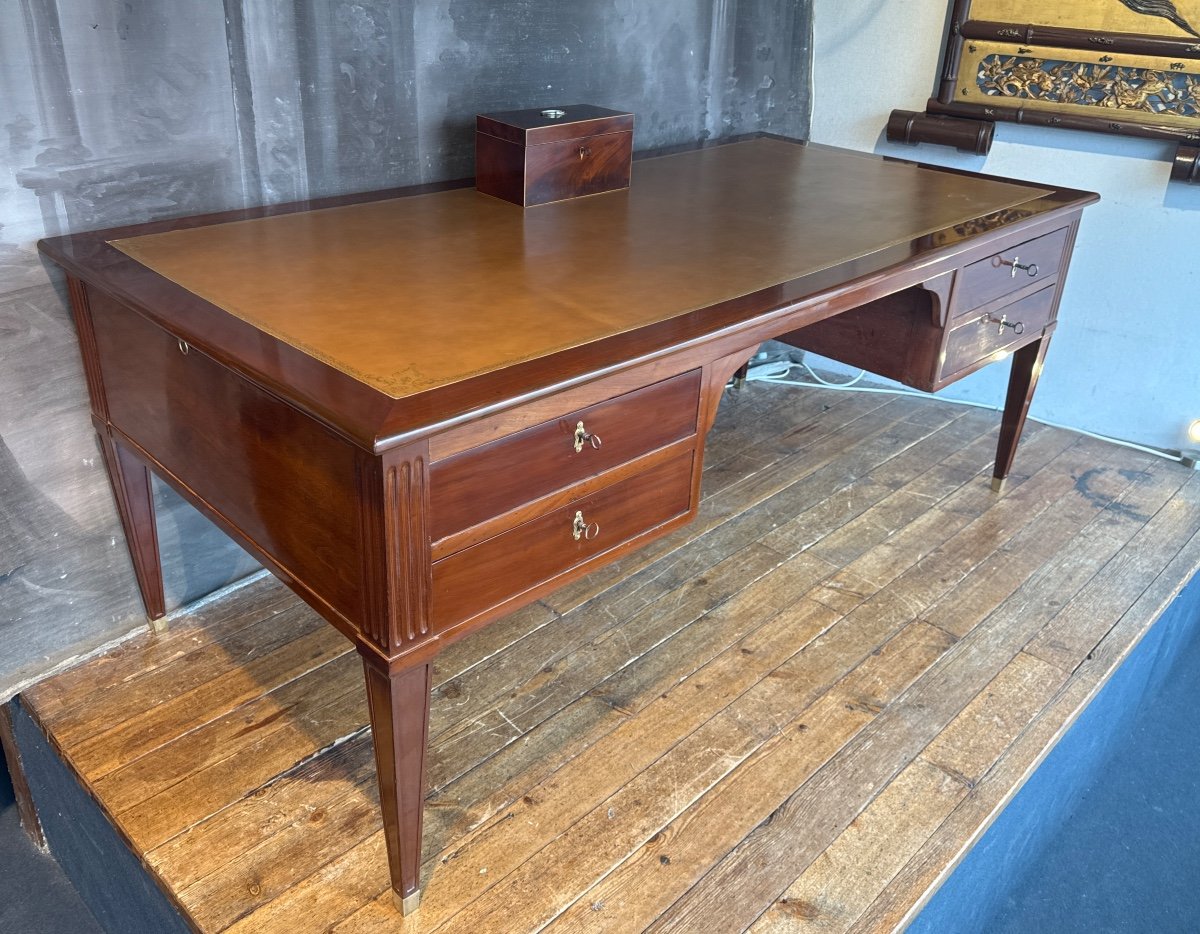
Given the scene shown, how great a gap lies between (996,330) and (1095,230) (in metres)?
0.69

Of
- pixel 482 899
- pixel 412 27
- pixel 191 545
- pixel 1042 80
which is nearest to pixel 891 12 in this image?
pixel 1042 80

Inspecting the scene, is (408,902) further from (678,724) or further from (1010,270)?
(1010,270)

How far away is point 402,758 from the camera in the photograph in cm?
121

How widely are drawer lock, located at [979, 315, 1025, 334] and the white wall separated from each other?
1.88 feet

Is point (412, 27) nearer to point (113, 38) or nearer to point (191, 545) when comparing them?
point (113, 38)

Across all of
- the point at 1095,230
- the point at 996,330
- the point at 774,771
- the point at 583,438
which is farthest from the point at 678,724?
the point at 1095,230

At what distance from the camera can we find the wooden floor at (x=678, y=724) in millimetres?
1328

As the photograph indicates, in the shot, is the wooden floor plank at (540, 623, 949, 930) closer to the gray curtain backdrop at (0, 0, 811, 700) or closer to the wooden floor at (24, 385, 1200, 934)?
the wooden floor at (24, 385, 1200, 934)

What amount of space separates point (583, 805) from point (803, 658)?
1.65 feet

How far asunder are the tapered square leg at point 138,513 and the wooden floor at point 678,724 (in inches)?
3.8

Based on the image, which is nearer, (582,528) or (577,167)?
(582,528)

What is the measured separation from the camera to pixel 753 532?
6.95ft

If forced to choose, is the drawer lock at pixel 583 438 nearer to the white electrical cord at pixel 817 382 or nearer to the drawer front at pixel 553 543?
the drawer front at pixel 553 543

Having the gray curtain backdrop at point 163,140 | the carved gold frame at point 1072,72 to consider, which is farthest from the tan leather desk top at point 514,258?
the carved gold frame at point 1072,72
